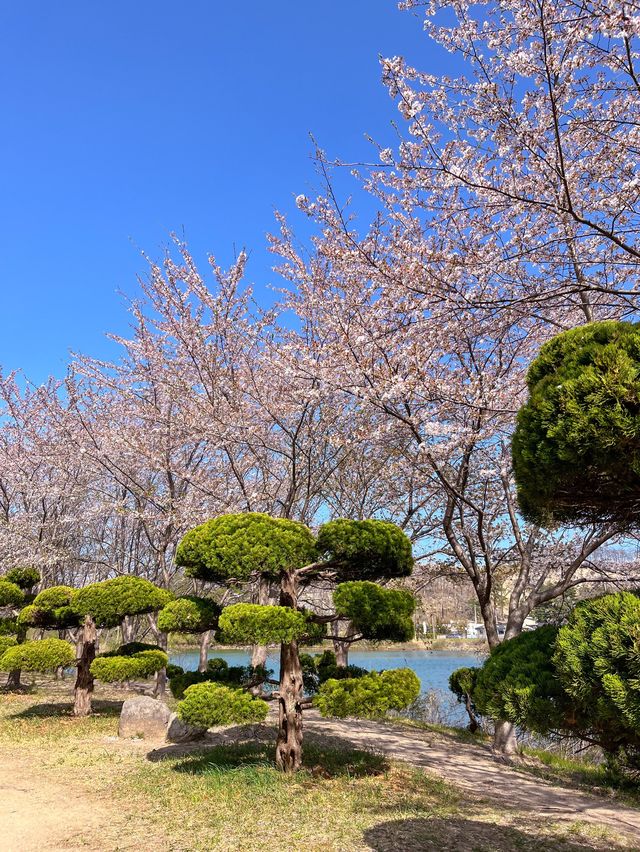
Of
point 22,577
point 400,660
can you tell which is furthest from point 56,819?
point 400,660

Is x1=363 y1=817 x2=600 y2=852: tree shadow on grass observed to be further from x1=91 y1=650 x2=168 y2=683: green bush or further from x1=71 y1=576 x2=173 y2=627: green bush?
x1=71 y1=576 x2=173 y2=627: green bush

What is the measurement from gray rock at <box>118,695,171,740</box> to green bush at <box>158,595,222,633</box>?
2.52 m

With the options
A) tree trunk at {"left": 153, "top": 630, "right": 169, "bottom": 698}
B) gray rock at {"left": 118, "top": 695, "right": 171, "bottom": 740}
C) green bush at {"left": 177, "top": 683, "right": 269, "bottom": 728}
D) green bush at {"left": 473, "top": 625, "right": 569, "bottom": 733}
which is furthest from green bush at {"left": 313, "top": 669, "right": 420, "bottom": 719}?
tree trunk at {"left": 153, "top": 630, "right": 169, "bottom": 698}

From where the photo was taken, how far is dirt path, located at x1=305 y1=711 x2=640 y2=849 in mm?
5543

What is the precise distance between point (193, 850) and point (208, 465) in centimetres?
1013

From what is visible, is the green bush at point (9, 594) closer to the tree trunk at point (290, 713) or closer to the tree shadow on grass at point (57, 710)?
the tree shadow on grass at point (57, 710)

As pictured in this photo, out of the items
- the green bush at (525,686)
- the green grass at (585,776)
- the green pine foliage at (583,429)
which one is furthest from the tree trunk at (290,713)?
the green pine foliage at (583,429)

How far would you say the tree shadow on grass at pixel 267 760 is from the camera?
19.8 feet

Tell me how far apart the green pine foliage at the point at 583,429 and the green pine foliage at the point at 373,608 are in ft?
9.86

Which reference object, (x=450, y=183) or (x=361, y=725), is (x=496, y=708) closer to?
(x=450, y=183)

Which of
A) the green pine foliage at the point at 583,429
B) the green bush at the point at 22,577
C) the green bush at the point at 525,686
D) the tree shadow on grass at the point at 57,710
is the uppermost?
the green pine foliage at the point at 583,429

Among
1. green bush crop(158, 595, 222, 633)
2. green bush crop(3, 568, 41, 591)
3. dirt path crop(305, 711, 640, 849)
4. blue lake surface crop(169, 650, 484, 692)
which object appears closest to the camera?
dirt path crop(305, 711, 640, 849)

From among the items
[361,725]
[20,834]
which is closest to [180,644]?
[361,725]

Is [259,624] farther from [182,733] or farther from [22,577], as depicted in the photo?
[22,577]
